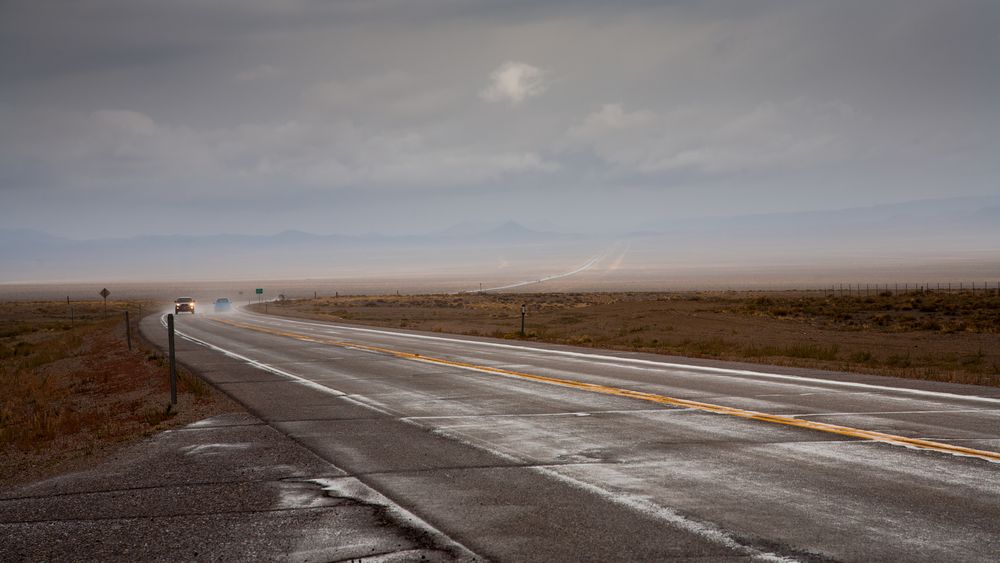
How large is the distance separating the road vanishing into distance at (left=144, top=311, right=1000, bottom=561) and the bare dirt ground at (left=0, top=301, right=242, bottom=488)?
1420 millimetres

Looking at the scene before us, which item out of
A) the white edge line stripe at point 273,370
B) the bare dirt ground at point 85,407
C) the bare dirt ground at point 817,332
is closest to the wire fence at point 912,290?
the bare dirt ground at point 817,332

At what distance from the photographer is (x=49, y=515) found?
21.0 ft

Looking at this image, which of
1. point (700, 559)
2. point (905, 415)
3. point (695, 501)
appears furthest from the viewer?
point (905, 415)

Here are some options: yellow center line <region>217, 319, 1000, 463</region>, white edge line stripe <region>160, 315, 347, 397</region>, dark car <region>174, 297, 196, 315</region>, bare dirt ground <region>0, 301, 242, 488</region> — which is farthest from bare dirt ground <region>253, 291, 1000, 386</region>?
dark car <region>174, 297, 196, 315</region>

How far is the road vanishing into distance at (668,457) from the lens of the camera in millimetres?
5434

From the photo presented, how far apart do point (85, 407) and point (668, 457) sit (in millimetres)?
12572

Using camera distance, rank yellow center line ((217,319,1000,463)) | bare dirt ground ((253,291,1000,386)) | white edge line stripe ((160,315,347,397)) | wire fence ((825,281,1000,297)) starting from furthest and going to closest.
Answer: wire fence ((825,281,1000,297)) → bare dirt ground ((253,291,1000,386)) → white edge line stripe ((160,315,347,397)) → yellow center line ((217,319,1000,463))

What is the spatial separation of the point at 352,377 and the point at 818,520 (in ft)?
38.4

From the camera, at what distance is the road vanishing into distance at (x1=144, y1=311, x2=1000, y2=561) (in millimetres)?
5434

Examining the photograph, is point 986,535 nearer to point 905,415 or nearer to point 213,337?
point 905,415

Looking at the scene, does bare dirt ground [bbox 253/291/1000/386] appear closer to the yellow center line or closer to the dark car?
the yellow center line

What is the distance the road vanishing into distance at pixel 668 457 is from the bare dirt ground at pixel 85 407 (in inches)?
55.9

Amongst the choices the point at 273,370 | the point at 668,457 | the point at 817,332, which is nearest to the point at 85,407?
the point at 273,370

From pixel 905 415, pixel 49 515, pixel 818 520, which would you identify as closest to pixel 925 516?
pixel 818 520
